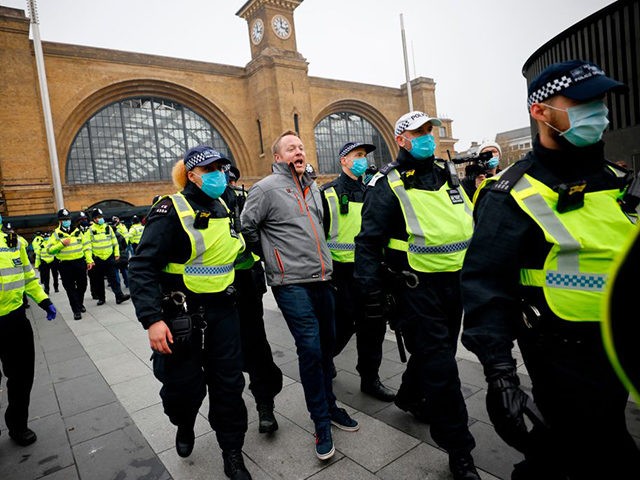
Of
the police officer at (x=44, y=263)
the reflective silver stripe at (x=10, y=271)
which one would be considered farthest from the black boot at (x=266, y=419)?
the police officer at (x=44, y=263)

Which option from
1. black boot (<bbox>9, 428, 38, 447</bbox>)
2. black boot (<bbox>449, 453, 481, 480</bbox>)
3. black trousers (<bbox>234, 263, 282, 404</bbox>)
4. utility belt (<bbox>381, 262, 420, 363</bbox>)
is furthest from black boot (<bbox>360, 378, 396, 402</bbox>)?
black boot (<bbox>9, 428, 38, 447</bbox>)

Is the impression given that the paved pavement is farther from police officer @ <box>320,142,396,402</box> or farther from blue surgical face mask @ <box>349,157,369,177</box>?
blue surgical face mask @ <box>349,157,369,177</box>

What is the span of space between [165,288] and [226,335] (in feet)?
1.70

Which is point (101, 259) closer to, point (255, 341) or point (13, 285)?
point (13, 285)

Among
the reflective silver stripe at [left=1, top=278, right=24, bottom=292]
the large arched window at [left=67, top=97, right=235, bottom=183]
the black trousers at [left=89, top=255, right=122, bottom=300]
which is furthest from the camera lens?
the large arched window at [left=67, top=97, right=235, bottom=183]

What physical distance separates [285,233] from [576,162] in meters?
1.89

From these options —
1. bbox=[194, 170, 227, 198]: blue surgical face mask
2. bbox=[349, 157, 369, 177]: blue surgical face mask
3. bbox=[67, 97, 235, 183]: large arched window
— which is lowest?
bbox=[194, 170, 227, 198]: blue surgical face mask

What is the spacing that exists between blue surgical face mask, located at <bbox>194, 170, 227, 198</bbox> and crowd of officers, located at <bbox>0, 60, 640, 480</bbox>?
1 cm

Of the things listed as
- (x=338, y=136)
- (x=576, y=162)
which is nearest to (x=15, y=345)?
(x=576, y=162)

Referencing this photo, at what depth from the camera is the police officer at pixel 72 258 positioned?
27.7 feet

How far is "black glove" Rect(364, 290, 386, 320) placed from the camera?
8.88 ft

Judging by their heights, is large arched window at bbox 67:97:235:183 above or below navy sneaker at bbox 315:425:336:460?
above

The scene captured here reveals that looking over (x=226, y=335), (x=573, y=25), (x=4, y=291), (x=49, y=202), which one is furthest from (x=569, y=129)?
(x=49, y=202)

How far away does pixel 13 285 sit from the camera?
331 centimetres
